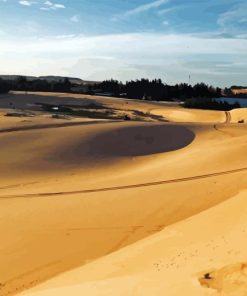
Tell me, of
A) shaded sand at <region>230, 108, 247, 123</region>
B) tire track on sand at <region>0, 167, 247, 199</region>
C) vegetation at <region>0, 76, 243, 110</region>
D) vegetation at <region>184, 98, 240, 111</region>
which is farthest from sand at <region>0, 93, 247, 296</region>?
vegetation at <region>0, 76, 243, 110</region>

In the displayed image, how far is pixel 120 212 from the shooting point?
10180mm

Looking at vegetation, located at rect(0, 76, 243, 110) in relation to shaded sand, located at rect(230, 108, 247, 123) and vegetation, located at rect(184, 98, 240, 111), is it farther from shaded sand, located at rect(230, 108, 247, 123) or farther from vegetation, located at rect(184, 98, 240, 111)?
shaded sand, located at rect(230, 108, 247, 123)

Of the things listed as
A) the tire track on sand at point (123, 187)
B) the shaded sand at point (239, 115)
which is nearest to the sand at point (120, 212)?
the tire track on sand at point (123, 187)

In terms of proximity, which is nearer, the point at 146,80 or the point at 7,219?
the point at 7,219

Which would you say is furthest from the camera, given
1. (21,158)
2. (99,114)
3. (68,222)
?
(99,114)

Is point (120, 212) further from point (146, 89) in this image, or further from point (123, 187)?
point (146, 89)

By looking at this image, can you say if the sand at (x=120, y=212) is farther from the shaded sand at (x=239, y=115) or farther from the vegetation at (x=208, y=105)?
the vegetation at (x=208, y=105)

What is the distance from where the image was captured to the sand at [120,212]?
617 cm

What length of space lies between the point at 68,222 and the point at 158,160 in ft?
26.8

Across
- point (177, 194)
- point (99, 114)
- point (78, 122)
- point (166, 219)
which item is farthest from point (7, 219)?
point (99, 114)

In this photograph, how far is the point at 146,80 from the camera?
64.5 metres

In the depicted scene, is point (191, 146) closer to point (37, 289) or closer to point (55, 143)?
point (55, 143)

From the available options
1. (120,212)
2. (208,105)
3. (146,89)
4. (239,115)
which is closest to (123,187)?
(120,212)

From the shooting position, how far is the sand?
6172 millimetres
